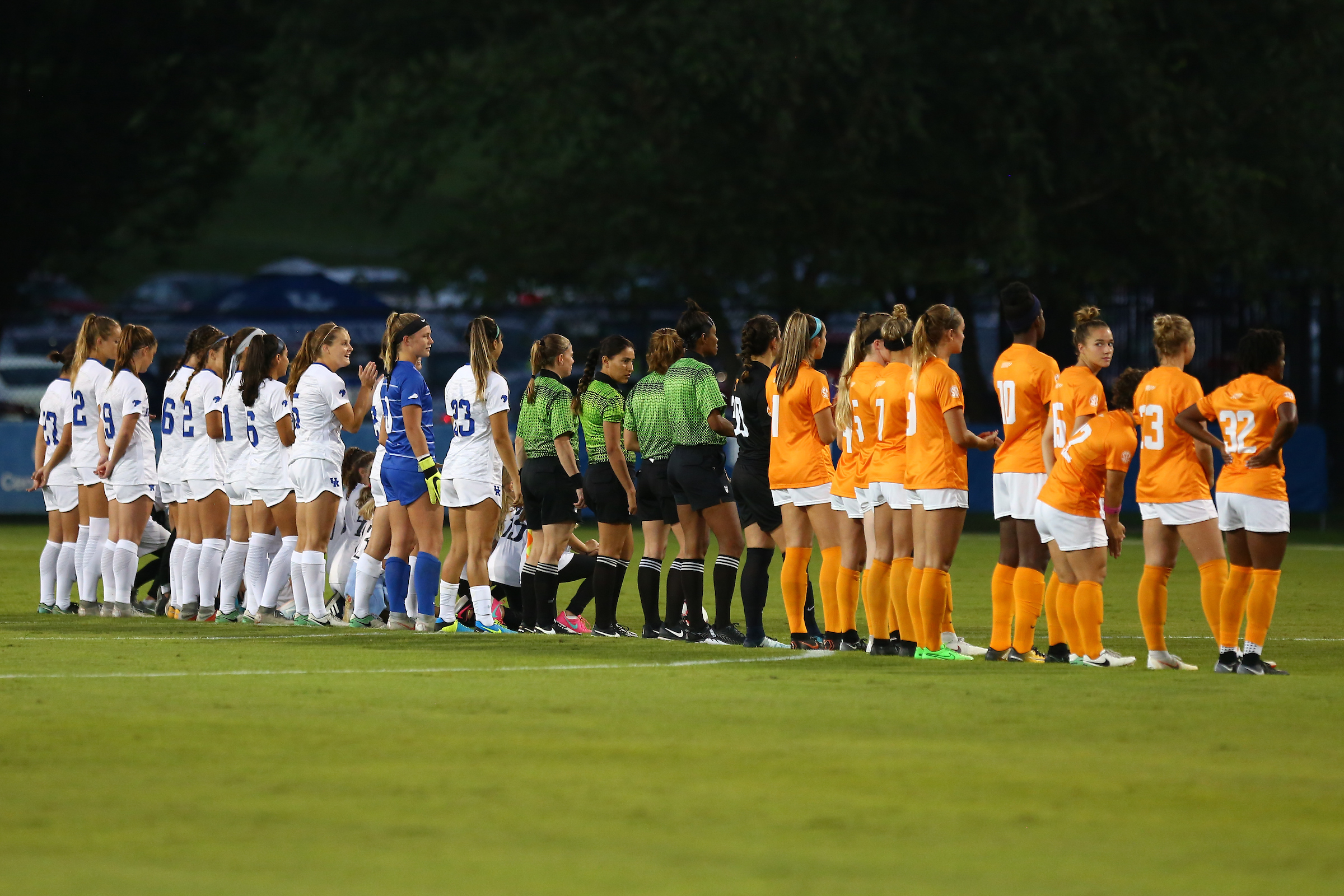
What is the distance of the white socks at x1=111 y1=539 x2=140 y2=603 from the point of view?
15000mm

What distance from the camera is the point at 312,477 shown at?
1397cm

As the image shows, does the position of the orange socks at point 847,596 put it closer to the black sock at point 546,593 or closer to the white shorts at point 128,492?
the black sock at point 546,593

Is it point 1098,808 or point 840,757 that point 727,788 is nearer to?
point 840,757

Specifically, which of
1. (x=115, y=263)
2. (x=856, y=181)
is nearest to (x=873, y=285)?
(x=856, y=181)

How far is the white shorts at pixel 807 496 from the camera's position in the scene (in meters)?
12.0

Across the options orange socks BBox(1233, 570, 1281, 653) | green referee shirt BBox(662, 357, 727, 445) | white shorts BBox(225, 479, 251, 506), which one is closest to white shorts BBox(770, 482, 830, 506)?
green referee shirt BBox(662, 357, 727, 445)

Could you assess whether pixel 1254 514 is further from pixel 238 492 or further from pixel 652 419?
pixel 238 492

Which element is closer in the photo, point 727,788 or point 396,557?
point 727,788

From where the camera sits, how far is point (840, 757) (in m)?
7.93

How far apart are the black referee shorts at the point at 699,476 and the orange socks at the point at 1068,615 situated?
7.48 ft

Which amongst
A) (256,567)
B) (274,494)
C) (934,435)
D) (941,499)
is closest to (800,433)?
(934,435)

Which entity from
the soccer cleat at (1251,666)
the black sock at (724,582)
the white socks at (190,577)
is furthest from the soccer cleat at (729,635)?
the white socks at (190,577)

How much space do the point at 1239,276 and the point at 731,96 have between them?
27.0ft

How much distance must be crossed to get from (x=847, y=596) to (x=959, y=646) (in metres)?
0.76
